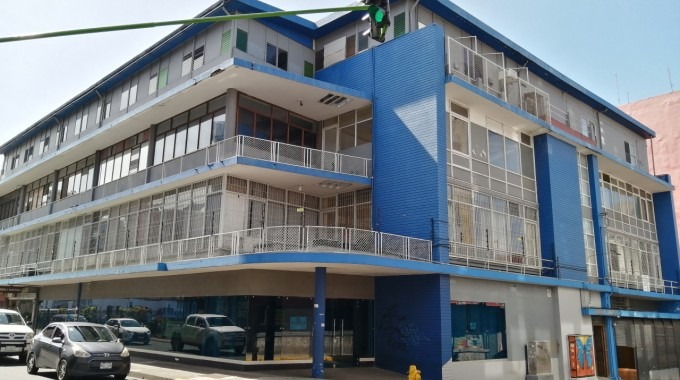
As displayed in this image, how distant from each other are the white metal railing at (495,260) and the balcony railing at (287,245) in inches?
75.4

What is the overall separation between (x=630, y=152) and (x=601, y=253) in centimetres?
1056

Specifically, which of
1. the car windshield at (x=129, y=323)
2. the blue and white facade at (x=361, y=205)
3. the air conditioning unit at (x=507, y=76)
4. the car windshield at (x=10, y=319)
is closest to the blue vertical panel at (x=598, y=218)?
the blue and white facade at (x=361, y=205)

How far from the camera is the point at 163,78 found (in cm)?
2589

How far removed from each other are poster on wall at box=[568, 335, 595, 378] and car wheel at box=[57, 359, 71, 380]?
18.2 meters

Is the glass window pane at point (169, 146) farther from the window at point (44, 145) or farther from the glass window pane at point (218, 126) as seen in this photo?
the window at point (44, 145)

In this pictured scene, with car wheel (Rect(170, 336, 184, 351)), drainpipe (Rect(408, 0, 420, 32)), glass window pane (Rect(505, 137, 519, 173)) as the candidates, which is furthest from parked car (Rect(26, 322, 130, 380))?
glass window pane (Rect(505, 137, 519, 173))

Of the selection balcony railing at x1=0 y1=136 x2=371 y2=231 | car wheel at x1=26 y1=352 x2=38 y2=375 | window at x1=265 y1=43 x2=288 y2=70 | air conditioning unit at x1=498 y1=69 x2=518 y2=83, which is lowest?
car wheel at x1=26 y1=352 x2=38 y2=375

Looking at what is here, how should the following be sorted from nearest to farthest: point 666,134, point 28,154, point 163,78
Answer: point 163,78, point 28,154, point 666,134

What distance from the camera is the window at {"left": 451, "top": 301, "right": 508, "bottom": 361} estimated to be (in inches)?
761

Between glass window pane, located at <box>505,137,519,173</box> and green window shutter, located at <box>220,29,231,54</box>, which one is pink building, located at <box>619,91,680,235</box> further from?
green window shutter, located at <box>220,29,231,54</box>

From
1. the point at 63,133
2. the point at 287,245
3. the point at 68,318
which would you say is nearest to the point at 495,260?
the point at 287,245

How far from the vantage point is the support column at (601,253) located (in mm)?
25484

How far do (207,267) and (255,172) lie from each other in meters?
3.83

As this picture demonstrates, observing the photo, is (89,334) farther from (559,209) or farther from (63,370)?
(559,209)
